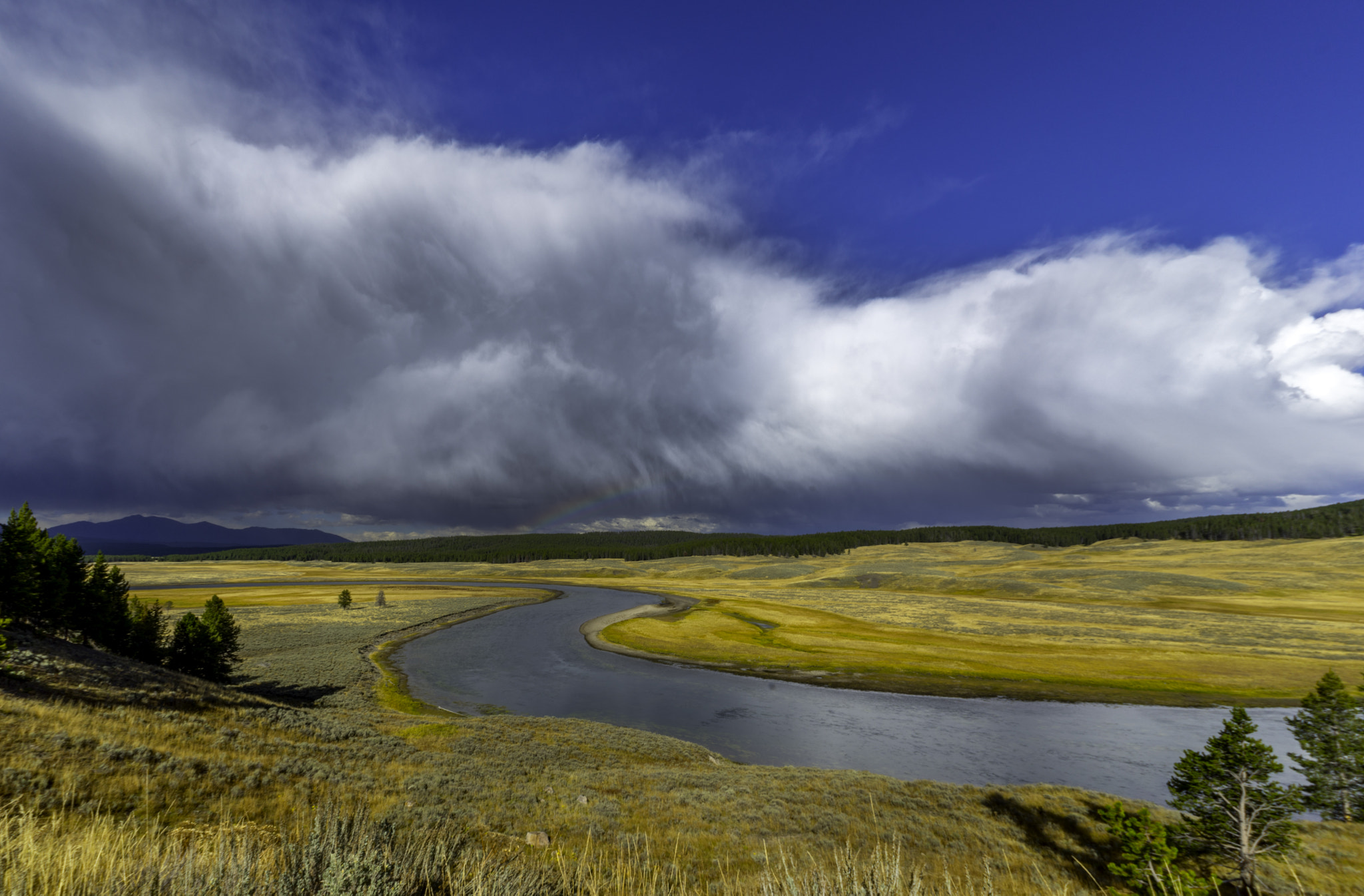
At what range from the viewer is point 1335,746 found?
1681 centimetres

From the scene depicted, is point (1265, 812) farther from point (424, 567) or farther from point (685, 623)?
point (424, 567)

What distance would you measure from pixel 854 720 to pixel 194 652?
4224cm

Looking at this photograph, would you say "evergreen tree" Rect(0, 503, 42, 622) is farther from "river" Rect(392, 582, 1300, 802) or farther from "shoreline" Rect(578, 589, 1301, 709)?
"shoreline" Rect(578, 589, 1301, 709)

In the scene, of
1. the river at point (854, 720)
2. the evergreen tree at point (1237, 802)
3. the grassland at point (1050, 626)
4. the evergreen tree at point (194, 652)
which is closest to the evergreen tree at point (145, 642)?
the evergreen tree at point (194, 652)

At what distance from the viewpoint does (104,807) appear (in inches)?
416

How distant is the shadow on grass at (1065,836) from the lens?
48.4ft

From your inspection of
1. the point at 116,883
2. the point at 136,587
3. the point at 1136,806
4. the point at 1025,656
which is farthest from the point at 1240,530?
the point at 136,587

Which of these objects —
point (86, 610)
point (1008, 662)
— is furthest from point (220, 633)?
point (1008, 662)

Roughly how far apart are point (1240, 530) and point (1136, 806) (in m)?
222

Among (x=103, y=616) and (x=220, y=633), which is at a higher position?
(x=103, y=616)

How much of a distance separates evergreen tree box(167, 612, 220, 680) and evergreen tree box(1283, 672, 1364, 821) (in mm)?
52941

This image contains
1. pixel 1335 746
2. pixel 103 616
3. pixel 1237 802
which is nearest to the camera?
pixel 1237 802

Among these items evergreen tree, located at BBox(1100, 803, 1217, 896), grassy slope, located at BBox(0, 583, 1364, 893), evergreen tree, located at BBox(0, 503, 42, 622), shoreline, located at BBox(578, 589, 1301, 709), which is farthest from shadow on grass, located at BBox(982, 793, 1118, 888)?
evergreen tree, located at BBox(0, 503, 42, 622)

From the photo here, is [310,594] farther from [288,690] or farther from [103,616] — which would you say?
[288,690]
